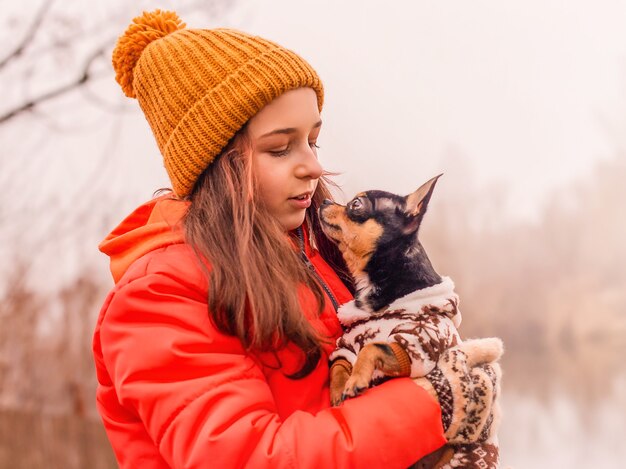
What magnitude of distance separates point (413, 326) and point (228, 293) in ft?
1.17

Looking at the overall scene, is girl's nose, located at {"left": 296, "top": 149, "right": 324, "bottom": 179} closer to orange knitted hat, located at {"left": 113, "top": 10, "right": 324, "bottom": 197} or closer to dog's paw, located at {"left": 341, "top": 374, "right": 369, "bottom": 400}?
orange knitted hat, located at {"left": 113, "top": 10, "right": 324, "bottom": 197}

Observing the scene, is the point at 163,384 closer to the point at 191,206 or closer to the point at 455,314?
the point at 191,206

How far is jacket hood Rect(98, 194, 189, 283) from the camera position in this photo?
1332 mm

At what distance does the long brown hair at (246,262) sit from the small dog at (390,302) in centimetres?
9

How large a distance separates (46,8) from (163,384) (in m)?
2.41

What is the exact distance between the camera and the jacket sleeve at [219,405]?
1.09m

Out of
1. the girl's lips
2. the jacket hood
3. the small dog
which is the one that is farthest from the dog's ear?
the jacket hood

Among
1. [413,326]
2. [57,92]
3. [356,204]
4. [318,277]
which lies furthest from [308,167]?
[57,92]

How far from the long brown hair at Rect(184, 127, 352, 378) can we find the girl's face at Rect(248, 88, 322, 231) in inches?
1.0

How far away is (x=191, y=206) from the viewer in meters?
1.39

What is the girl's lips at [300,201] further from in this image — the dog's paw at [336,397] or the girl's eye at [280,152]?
the dog's paw at [336,397]

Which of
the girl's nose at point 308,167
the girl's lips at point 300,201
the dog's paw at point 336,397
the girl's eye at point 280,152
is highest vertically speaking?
the girl's eye at point 280,152

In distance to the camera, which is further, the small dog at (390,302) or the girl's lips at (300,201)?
the girl's lips at (300,201)

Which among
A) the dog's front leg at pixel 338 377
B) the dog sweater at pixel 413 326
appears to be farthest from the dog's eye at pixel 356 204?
the dog's front leg at pixel 338 377
